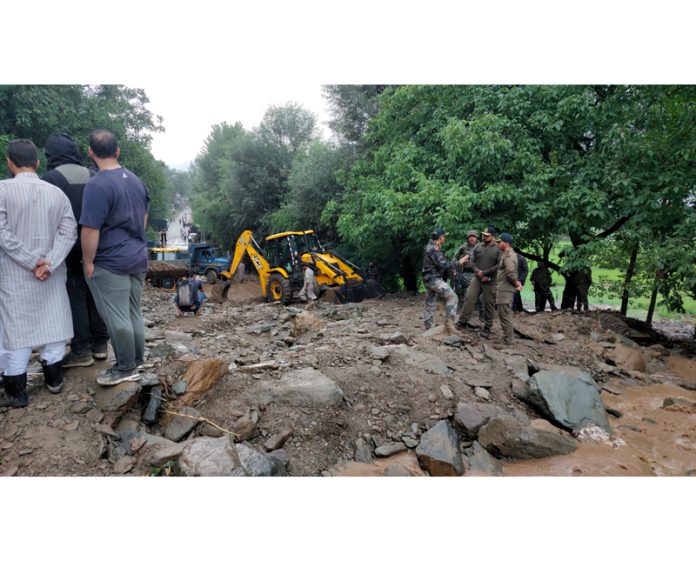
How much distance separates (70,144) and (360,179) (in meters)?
7.60

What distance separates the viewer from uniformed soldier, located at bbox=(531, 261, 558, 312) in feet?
27.8

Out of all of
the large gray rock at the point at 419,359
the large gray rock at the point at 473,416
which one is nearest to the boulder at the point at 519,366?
the large gray rock at the point at 419,359

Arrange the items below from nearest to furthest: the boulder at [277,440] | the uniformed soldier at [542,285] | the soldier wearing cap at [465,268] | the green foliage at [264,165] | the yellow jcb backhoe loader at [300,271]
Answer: the boulder at [277,440], the soldier wearing cap at [465,268], the uniformed soldier at [542,285], the yellow jcb backhoe loader at [300,271], the green foliage at [264,165]

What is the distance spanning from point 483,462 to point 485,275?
9.78 feet

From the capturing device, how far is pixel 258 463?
8.16 feet

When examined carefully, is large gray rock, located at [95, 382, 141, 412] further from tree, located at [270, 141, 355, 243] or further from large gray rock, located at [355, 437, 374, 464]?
tree, located at [270, 141, 355, 243]

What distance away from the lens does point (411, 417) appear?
349cm

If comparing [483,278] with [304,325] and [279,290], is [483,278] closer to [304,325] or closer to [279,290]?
[304,325]

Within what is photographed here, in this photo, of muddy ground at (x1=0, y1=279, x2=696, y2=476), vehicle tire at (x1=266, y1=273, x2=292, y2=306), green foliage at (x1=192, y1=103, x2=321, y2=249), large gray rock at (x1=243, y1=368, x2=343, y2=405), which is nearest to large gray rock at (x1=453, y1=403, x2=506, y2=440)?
muddy ground at (x1=0, y1=279, x2=696, y2=476)

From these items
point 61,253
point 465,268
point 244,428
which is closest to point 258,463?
point 244,428

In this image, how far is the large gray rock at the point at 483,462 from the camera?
2.96m

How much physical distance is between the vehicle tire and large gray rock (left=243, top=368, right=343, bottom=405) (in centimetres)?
689

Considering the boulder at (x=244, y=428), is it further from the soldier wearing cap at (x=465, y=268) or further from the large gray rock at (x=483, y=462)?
the soldier wearing cap at (x=465, y=268)

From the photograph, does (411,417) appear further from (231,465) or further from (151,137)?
(151,137)
